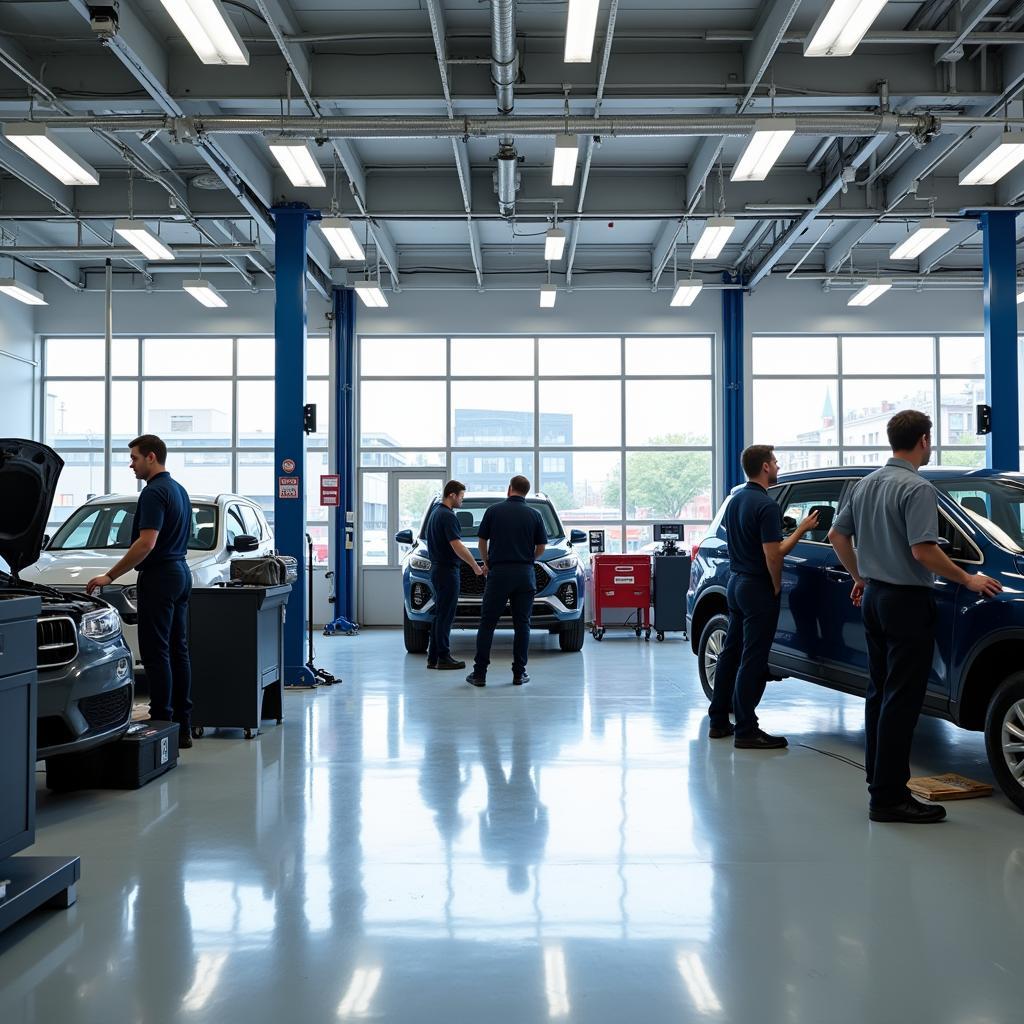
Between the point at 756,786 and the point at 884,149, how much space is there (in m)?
7.94

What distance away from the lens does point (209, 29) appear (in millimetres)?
5660

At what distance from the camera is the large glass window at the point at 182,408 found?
14.2 metres

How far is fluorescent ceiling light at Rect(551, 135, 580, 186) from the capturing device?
7.45 metres

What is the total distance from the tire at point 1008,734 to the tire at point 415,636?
6.62 meters

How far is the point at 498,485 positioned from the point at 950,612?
9.94 metres

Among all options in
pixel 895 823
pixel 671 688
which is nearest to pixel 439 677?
pixel 671 688

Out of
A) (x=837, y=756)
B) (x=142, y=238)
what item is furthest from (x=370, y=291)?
(x=837, y=756)

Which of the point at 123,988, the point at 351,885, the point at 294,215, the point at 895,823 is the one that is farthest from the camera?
the point at 294,215

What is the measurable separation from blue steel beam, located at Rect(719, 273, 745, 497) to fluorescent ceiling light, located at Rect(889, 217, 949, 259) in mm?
3191

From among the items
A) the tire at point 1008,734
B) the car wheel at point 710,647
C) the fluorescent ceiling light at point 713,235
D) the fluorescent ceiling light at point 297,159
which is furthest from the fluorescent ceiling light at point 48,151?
the tire at point 1008,734

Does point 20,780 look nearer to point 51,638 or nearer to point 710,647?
point 51,638

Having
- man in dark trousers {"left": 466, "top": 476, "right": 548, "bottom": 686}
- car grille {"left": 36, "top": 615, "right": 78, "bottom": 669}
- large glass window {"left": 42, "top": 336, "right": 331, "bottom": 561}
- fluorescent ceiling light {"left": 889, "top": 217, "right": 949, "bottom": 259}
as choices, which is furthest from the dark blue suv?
large glass window {"left": 42, "top": 336, "right": 331, "bottom": 561}

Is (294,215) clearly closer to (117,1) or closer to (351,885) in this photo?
(117,1)

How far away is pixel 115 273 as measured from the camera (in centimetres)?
1387
